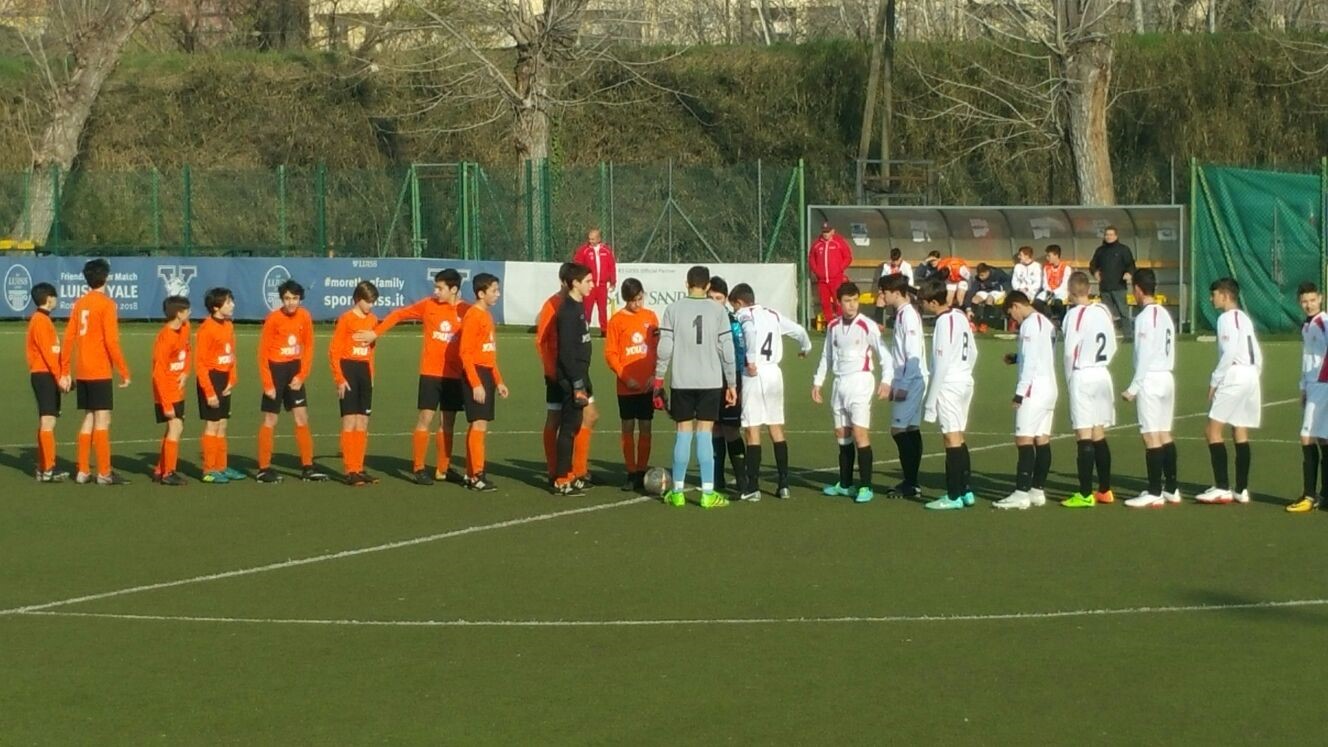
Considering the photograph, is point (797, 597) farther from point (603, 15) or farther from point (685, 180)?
point (603, 15)

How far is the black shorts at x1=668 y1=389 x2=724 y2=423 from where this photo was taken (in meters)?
15.0

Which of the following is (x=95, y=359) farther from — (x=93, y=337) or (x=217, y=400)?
(x=217, y=400)

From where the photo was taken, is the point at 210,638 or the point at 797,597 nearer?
the point at 210,638

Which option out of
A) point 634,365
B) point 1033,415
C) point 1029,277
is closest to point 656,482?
point 634,365

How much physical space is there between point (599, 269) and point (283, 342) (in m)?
14.4

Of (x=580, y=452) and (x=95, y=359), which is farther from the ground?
(x=95, y=359)

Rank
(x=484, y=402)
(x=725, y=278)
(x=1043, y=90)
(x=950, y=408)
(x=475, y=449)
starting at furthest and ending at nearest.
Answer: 1. (x=1043, y=90)
2. (x=725, y=278)
3. (x=475, y=449)
4. (x=484, y=402)
5. (x=950, y=408)

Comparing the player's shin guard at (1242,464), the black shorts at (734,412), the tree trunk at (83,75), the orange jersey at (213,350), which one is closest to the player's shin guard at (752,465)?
the black shorts at (734,412)

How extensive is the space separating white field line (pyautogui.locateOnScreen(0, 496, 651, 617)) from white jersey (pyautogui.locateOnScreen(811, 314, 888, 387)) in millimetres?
1999

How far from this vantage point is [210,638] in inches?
404

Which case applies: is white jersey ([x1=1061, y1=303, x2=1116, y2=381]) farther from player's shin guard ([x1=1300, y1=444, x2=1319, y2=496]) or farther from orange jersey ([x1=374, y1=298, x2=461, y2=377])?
orange jersey ([x1=374, y1=298, x2=461, y2=377])

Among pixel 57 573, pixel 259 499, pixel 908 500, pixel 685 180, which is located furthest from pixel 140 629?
pixel 685 180

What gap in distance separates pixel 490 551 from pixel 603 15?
37.8m

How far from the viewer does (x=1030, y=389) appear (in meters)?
14.7
